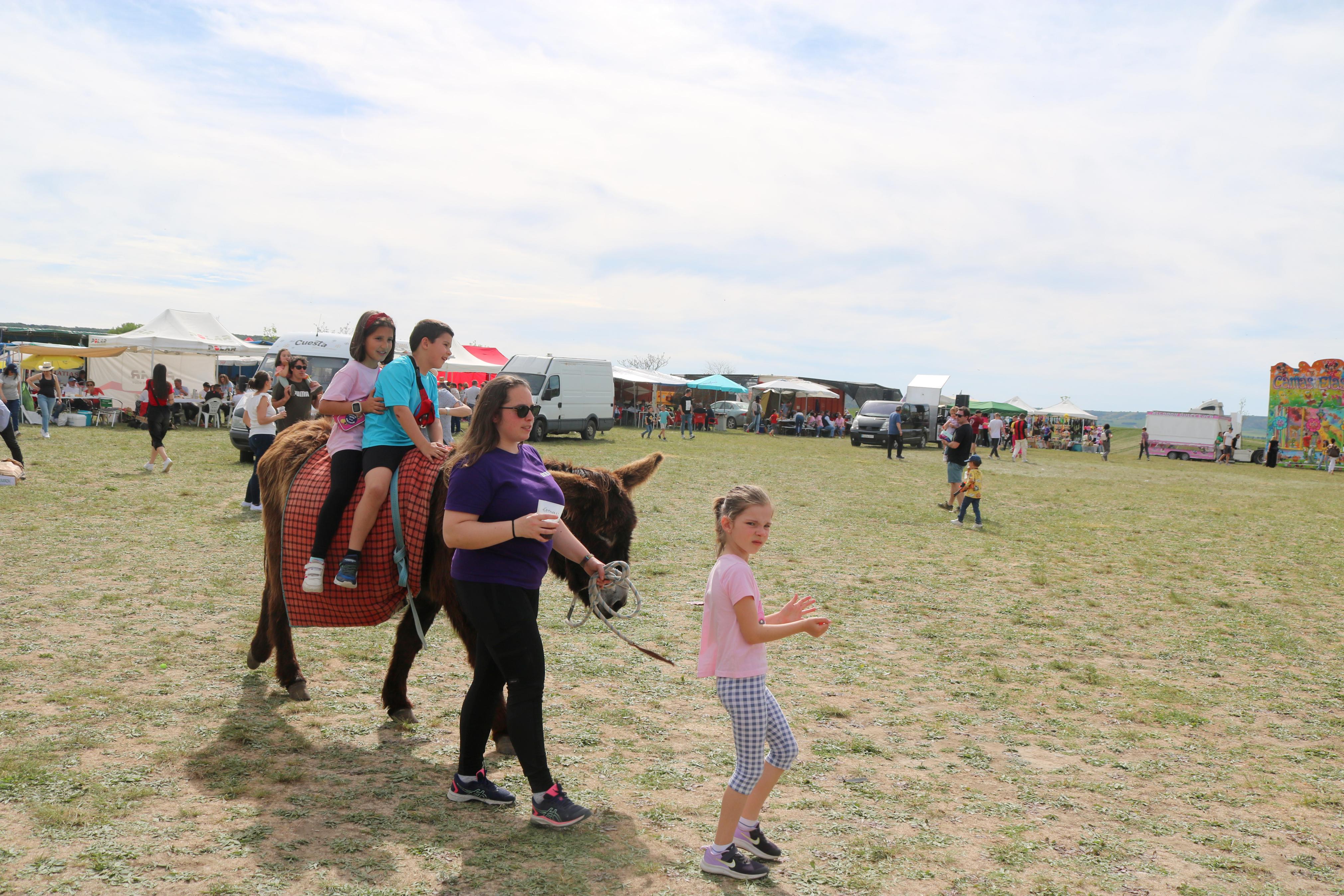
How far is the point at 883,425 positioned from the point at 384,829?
1387 inches

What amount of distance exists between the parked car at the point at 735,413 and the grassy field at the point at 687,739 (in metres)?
38.1

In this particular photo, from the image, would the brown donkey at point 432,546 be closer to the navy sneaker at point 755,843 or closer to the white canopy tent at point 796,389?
the navy sneaker at point 755,843

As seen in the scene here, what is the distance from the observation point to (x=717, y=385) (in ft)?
158

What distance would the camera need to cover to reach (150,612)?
6.35m

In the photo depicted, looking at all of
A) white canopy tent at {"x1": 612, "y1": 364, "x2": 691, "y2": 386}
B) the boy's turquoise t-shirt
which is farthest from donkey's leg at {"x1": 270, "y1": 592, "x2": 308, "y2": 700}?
white canopy tent at {"x1": 612, "y1": 364, "x2": 691, "y2": 386}

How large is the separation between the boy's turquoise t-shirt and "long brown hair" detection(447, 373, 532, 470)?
95cm

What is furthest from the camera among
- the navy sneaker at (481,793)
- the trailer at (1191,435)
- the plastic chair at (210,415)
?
the trailer at (1191,435)

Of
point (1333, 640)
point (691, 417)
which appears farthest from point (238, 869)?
point (691, 417)

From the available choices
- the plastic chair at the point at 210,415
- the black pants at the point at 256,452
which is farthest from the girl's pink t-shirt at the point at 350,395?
the plastic chair at the point at 210,415

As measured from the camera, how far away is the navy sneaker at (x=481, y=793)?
362 centimetres

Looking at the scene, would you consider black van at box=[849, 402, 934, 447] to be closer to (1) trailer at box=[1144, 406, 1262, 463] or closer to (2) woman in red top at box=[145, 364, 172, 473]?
(1) trailer at box=[1144, 406, 1262, 463]

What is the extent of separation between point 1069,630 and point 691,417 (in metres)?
30.8

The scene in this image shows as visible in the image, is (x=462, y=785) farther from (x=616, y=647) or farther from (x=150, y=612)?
(x=150, y=612)

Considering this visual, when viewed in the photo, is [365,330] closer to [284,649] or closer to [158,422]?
[284,649]
